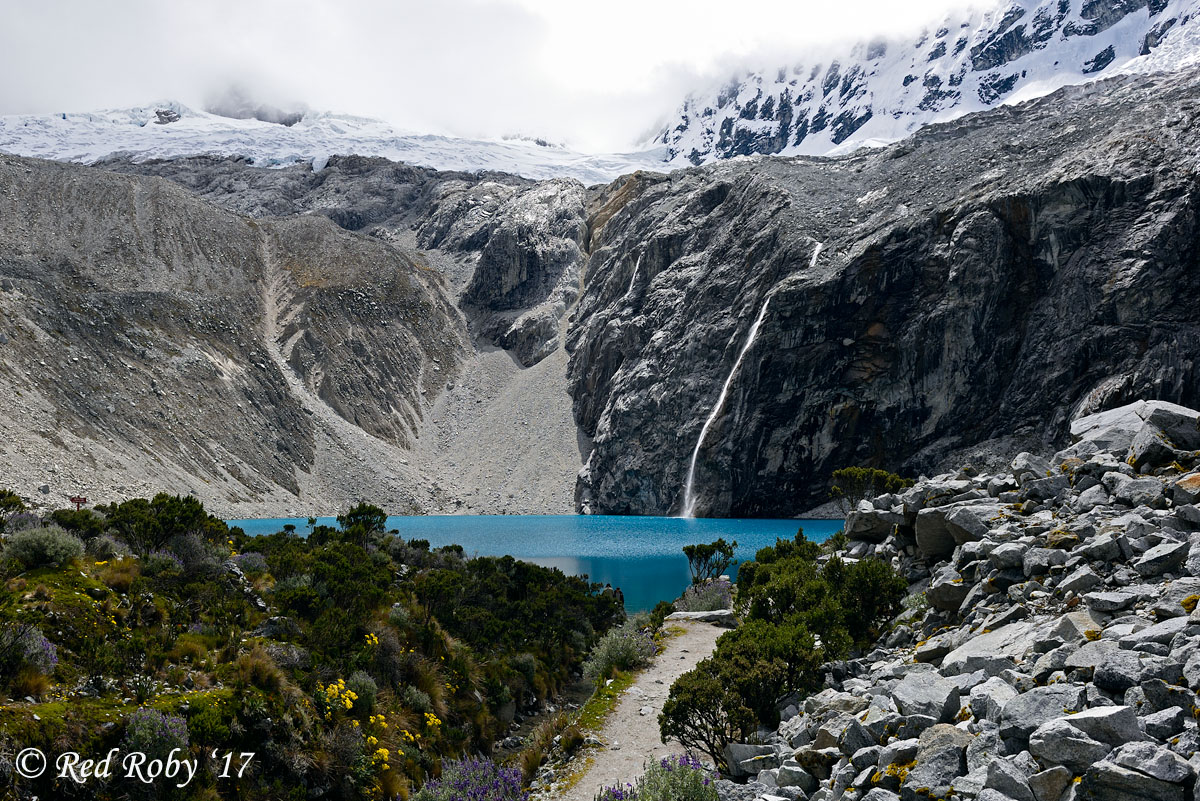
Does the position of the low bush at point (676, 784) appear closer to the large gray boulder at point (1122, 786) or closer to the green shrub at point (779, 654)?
the green shrub at point (779, 654)

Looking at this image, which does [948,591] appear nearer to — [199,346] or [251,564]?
[251,564]

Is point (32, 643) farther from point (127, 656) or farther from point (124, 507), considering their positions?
point (124, 507)

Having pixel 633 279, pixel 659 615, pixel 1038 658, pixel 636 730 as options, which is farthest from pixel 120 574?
pixel 633 279

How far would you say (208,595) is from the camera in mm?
14766

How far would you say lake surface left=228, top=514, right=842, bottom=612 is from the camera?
41562mm

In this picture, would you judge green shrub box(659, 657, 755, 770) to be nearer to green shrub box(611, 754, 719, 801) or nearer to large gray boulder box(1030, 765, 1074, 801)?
green shrub box(611, 754, 719, 801)

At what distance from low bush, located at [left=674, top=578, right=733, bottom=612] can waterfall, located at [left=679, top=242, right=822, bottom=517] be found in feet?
182

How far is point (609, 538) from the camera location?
204ft

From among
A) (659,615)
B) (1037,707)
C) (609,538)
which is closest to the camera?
(1037,707)

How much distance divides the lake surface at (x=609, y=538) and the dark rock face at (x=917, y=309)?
10.7 m

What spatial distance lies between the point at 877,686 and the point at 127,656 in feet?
38.5

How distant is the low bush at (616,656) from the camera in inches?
801

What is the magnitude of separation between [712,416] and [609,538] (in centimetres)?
3134

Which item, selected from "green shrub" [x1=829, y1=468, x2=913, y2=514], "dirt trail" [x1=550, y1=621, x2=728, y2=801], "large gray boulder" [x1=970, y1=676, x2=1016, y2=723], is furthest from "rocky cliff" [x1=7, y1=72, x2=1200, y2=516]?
"large gray boulder" [x1=970, y1=676, x2=1016, y2=723]
